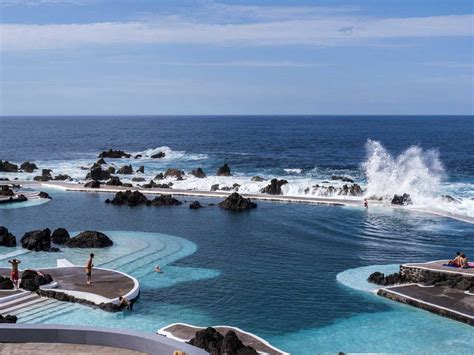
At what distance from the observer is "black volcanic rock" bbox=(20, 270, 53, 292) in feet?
95.7

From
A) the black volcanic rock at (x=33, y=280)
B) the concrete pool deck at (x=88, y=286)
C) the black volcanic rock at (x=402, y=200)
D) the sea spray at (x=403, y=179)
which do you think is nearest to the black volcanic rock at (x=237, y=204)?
the black volcanic rock at (x=402, y=200)

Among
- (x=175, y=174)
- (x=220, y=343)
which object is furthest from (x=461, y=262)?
(x=175, y=174)

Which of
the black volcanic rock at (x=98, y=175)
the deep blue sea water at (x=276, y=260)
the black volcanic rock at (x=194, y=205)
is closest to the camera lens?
the deep blue sea water at (x=276, y=260)

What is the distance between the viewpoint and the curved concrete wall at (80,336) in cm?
1468

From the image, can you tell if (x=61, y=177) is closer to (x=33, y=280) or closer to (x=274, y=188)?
(x=274, y=188)

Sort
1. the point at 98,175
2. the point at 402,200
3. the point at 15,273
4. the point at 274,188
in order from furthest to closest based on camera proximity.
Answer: the point at 98,175
the point at 274,188
the point at 402,200
the point at 15,273

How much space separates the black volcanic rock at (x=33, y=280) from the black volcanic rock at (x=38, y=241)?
834 centimetres

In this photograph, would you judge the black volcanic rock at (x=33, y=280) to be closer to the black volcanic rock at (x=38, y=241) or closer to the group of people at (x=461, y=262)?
the black volcanic rock at (x=38, y=241)

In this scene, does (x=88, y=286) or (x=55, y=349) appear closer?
(x=55, y=349)

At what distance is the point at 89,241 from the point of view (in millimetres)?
39375

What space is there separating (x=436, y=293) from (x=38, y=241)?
23.2 m

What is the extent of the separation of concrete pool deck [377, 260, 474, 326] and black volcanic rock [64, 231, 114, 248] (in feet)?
58.4

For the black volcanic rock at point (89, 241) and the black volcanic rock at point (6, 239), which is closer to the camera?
the black volcanic rock at point (89, 241)

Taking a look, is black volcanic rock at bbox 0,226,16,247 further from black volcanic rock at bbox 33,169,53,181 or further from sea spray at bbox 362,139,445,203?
black volcanic rock at bbox 33,169,53,181
